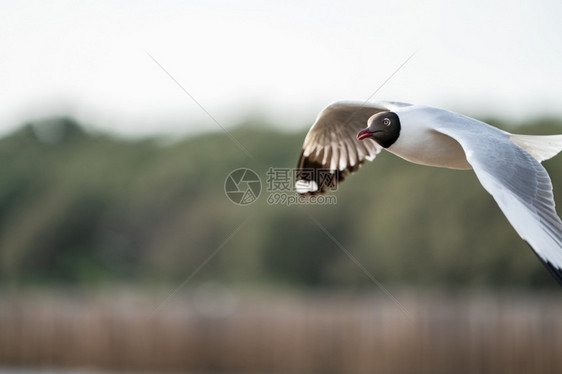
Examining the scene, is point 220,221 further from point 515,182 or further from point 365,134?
point 515,182

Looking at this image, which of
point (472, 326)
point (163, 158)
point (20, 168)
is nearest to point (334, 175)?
point (472, 326)

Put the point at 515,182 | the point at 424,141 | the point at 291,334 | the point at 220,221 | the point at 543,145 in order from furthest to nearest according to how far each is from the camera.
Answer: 1. the point at 220,221
2. the point at 291,334
3. the point at 543,145
4. the point at 424,141
5. the point at 515,182

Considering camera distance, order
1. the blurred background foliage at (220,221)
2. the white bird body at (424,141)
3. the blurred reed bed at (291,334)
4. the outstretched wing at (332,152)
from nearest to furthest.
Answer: the white bird body at (424,141)
the outstretched wing at (332,152)
the blurred reed bed at (291,334)
the blurred background foliage at (220,221)

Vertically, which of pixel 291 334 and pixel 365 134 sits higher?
pixel 365 134

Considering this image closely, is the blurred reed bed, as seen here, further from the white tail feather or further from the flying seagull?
the white tail feather

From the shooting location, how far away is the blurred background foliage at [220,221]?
12.3 metres

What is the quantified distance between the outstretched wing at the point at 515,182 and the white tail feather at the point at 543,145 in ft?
1.04

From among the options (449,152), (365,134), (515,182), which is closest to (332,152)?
(365,134)

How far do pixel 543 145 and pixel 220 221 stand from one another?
1471cm

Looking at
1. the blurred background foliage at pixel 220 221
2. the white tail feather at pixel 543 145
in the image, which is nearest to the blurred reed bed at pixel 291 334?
the blurred background foliage at pixel 220 221

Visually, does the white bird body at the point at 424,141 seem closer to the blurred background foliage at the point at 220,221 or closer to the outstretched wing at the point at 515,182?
the outstretched wing at the point at 515,182

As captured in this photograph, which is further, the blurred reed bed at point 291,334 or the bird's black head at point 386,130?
the blurred reed bed at point 291,334

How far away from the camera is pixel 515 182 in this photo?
2.41 m

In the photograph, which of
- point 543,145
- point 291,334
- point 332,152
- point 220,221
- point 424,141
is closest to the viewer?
point 424,141
